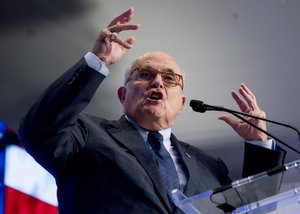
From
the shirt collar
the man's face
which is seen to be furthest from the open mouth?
the shirt collar

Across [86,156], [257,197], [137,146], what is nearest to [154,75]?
[137,146]

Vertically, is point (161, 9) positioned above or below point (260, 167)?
above

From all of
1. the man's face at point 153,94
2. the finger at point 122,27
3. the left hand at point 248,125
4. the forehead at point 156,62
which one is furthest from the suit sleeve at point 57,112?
the left hand at point 248,125

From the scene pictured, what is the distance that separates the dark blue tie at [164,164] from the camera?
4.13 feet

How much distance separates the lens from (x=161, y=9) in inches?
71.9

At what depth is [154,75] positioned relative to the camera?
1.61 metres

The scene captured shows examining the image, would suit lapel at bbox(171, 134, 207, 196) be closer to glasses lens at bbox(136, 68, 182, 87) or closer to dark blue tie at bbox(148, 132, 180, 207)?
dark blue tie at bbox(148, 132, 180, 207)

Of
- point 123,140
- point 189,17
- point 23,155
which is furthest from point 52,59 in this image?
point 123,140

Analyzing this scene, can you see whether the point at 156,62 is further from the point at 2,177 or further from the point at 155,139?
the point at 2,177

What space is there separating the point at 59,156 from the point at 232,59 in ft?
3.69

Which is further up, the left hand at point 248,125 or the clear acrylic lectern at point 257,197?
the clear acrylic lectern at point 257,197

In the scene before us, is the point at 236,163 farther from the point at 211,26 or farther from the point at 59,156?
the point at 59,156

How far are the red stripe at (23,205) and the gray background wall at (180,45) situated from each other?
43cm

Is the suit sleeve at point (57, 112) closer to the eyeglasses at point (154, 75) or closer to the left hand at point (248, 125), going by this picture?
the eyeglasses at point (154, 75)
